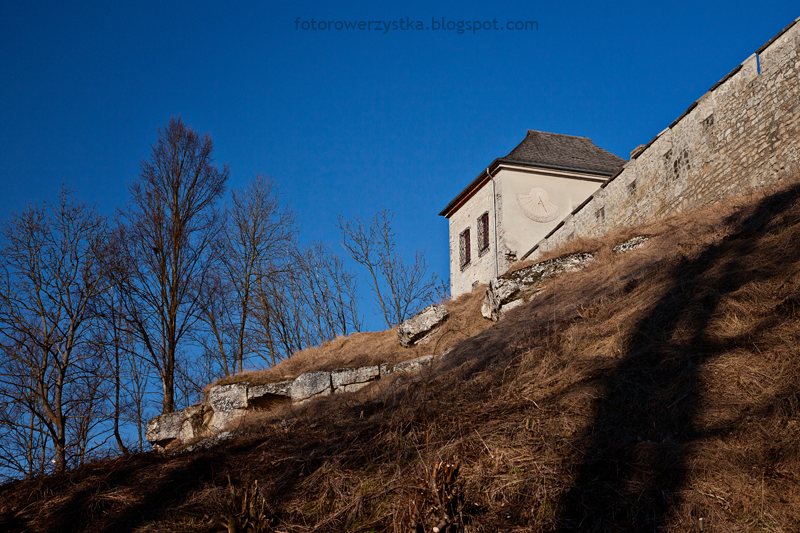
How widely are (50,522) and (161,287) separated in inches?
459

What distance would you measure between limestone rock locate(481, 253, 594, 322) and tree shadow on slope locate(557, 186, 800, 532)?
487 cm

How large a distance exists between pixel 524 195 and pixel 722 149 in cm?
992

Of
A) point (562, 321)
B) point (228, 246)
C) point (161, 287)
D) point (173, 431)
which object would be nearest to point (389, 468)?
point (562, 321)

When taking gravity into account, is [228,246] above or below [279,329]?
above

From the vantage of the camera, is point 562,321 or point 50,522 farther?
point 562,321

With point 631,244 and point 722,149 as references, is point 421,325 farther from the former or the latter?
point 722,149

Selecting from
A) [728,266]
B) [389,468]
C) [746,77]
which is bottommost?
[389,468]

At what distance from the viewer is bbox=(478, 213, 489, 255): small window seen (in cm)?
2348

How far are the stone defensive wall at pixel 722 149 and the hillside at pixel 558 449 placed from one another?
5117mm

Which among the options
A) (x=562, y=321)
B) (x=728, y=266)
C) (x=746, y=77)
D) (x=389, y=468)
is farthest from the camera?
(x=746, y=77)

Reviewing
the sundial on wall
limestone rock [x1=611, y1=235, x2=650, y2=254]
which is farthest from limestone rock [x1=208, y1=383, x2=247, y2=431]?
the sundial on wall

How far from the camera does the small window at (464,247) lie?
25.3 metres

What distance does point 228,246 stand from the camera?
2208 cm

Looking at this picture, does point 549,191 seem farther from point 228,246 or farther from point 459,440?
point 459,440
